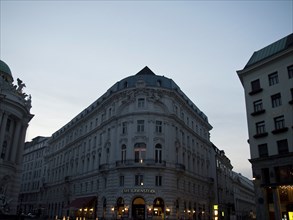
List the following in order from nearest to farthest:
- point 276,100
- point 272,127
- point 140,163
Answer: point 272,127
point 276,100
point 140,163

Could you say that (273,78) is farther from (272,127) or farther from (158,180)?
(158,180)

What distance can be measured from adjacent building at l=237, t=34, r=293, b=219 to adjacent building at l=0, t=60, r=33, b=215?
40946 millimetres

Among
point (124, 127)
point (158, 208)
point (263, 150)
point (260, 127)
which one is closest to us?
point (263, 150)

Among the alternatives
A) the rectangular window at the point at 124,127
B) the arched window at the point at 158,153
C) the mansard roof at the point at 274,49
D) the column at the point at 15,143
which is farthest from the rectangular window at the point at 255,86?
the column at the point at 15,143

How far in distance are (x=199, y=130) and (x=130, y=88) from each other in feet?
77.2

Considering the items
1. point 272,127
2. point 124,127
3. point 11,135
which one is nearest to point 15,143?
point 11,135

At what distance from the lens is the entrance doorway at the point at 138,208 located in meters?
46.4

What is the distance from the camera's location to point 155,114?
2034 inches

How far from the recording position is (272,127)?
36.3m

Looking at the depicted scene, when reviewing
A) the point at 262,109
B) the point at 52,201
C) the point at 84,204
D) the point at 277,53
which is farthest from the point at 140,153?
the point at 52,201

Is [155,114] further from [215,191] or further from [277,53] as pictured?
[215,191]

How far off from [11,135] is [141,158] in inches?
1054

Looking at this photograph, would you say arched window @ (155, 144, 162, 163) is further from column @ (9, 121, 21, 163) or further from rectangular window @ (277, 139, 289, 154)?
column @ (9, 121, 21, 163)

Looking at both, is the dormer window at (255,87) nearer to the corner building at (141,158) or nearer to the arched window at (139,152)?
the corner building at (141,158)
